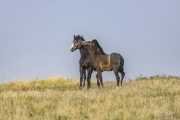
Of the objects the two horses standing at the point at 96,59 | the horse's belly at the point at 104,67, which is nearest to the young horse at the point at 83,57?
the two horses standing at the point at 96,59

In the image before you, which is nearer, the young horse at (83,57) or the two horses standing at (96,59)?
the two horses standing at (96,59)

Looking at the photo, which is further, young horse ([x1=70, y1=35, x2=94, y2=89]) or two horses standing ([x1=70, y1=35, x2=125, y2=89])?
young horse ([x1=70, y1=35, x2=94, y2=89])

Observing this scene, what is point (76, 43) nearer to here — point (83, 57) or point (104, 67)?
point (83, 57)

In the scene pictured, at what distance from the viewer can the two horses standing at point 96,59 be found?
17.7 m

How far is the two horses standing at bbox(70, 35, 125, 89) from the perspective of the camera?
17688mm

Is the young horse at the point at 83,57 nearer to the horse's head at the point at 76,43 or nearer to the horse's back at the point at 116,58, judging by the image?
the horse's head at the point at 76,43

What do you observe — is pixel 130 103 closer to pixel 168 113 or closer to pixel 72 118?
pixel 168 113

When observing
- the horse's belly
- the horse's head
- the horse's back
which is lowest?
the horse's belly

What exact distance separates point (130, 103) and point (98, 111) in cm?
168

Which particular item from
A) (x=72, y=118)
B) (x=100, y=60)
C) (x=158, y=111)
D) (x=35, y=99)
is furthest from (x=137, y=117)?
(x=100, y=60)

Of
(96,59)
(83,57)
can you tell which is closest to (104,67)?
(96,59)

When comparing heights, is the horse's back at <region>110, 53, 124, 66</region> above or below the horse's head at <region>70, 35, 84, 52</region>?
below

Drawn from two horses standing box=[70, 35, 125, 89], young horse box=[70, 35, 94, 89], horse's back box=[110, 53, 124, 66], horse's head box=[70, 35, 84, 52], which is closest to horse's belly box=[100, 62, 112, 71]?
two horses standing box=[70, 35, 125, 89]

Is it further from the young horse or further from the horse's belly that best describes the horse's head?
the horse's belly
